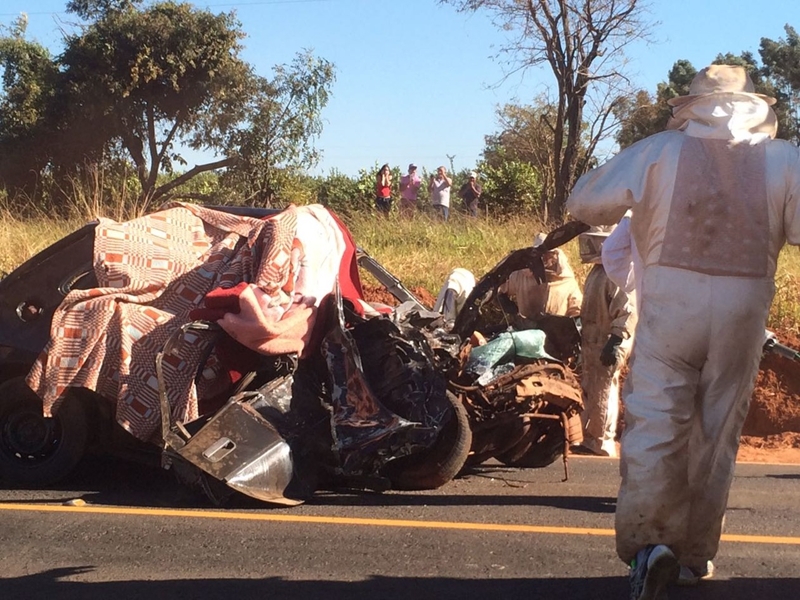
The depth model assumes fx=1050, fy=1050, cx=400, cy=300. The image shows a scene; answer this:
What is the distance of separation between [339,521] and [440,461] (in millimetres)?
932

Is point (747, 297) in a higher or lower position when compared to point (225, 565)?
higher

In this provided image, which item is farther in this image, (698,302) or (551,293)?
(551,293)

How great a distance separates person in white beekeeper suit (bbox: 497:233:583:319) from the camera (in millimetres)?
8844

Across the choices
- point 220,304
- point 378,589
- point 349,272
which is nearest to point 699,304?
point 378,589

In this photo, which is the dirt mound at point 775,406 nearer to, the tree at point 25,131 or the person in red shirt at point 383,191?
the person in red shirt at point 383,191

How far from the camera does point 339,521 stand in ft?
19.9

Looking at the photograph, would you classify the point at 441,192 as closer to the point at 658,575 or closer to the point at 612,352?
the point at 612,352

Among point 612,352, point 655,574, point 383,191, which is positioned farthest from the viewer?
point 383,191

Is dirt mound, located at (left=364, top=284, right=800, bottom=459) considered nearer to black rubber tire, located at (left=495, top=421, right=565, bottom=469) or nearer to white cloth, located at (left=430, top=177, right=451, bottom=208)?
black rubber tire, located at (left=495, top=421, right=565, bottom=469)

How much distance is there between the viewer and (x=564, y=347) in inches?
353

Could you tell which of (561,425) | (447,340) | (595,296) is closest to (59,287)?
(447,340)

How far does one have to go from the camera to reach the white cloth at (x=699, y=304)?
4297 mm

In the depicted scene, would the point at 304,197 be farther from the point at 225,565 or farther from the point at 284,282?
the point at 225,565

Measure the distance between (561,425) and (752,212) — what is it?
3155 mm
